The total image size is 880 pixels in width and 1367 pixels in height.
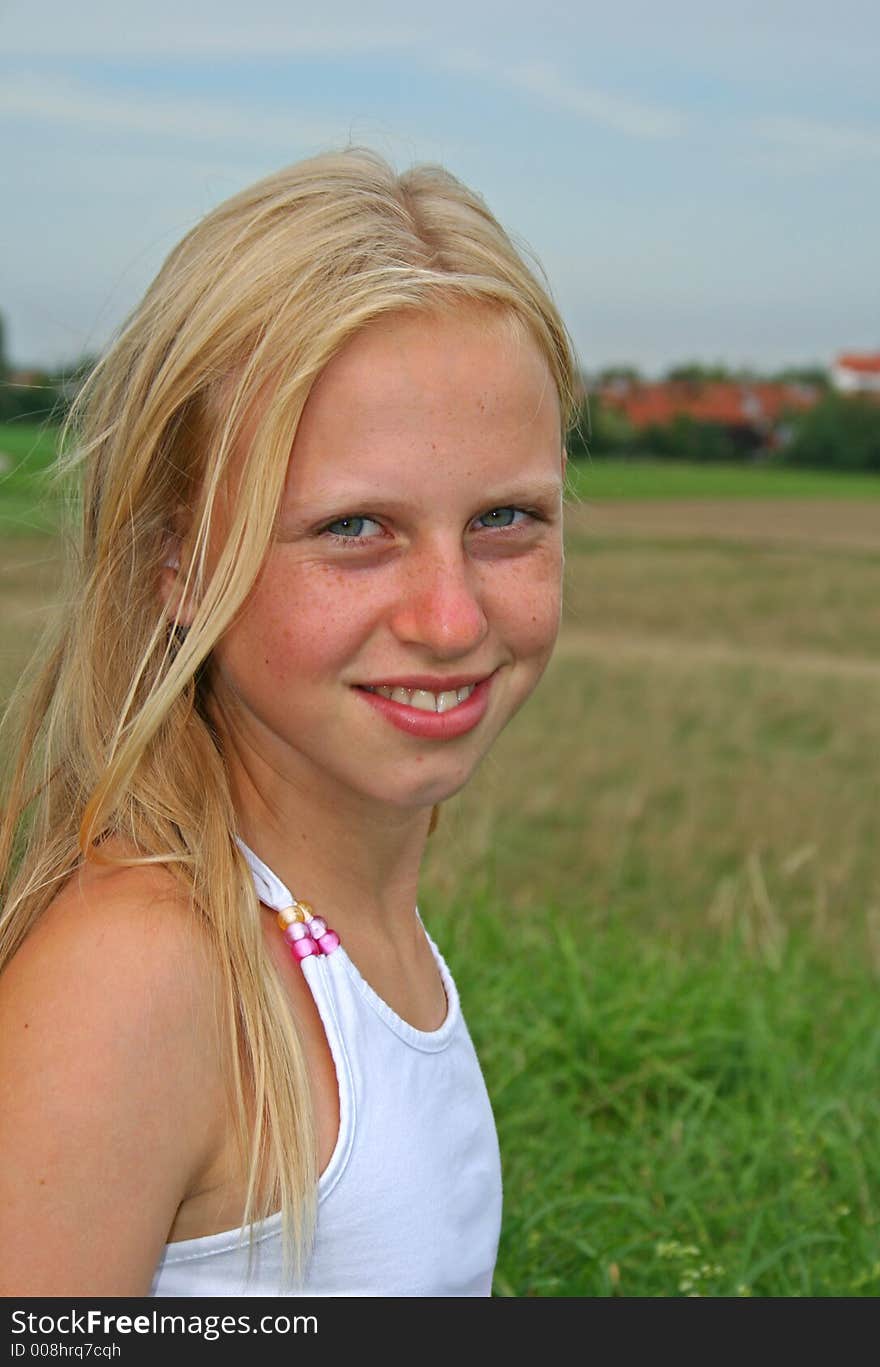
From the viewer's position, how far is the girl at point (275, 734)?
1.26 meters

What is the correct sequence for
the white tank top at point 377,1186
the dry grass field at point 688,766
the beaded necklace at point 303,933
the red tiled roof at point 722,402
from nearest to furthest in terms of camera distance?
the white tank top at point 377,1186 < the beaded necklace at point 303,933 < the dry grass field at point 688,766 < the red tiled roof at point 722,402

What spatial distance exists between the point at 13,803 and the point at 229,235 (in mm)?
674

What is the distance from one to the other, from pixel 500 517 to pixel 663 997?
2117 mm

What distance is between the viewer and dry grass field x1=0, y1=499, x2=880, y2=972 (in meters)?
4.45

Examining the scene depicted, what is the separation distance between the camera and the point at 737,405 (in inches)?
1382

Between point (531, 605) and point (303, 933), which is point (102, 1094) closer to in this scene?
point (303, 933)

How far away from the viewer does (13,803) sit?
1715 mm

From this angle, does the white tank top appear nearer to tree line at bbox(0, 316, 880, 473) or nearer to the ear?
the ear

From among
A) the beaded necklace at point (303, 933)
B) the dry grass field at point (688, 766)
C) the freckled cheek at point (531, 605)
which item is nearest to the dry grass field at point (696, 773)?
the dry grass field at point (688, 766)

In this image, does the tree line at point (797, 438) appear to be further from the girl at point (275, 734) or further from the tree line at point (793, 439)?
the girl at point (275, 734)

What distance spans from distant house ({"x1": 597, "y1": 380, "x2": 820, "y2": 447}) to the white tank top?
2991cm

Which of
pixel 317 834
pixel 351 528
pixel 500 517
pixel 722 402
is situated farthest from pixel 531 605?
pixel 722 402
